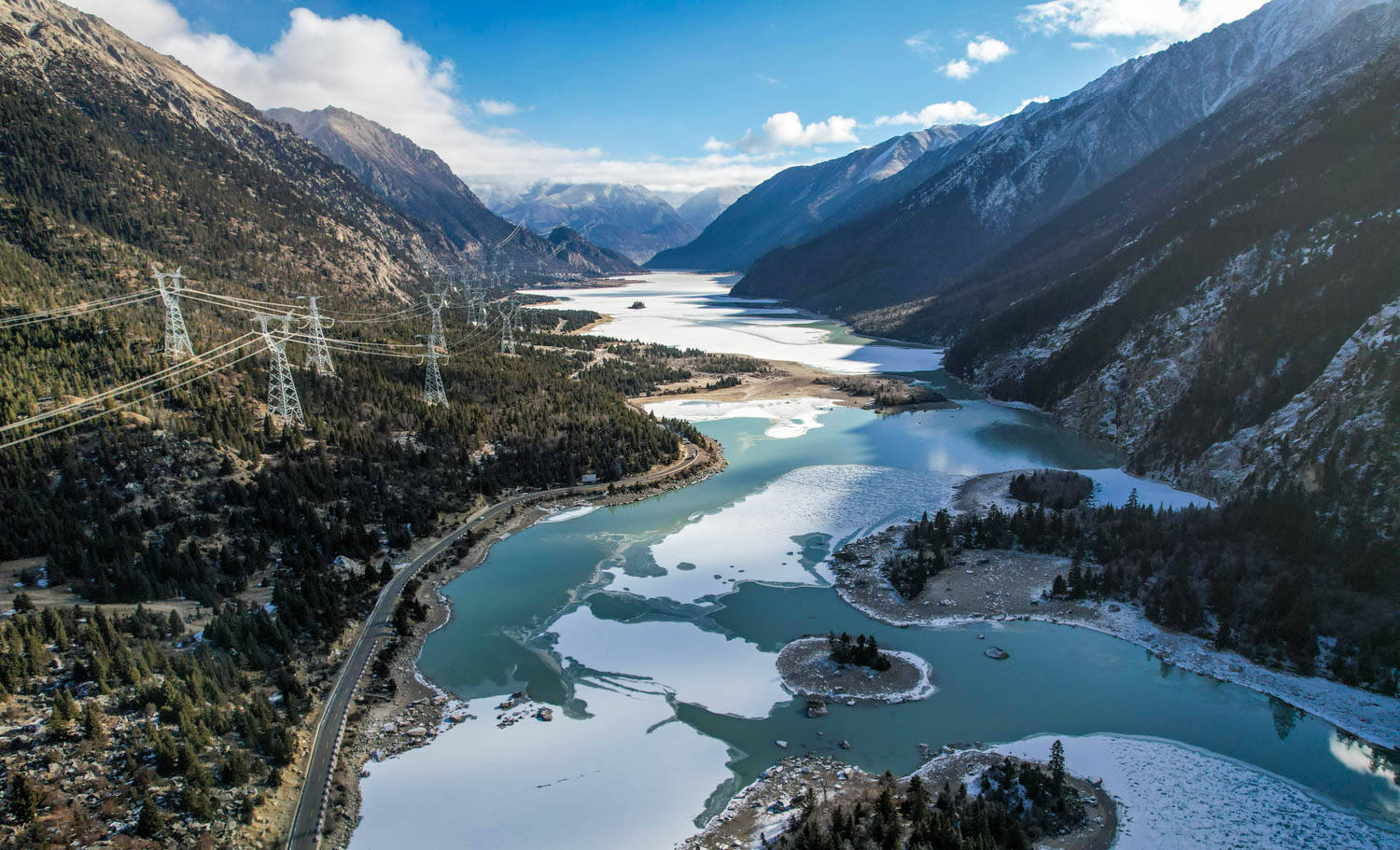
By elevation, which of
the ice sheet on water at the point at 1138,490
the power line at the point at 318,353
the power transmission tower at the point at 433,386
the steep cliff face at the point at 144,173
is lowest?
the ice sheet on water at the point at 1138,490

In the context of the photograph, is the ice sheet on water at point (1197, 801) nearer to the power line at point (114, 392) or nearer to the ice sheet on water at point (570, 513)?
the ice sheet on water at point (570, 513)

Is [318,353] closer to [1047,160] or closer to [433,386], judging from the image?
[433,386]

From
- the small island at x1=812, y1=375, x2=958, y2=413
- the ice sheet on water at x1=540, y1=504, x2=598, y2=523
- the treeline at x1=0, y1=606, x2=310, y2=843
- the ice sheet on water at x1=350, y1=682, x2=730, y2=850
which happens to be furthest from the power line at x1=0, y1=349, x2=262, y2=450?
the small island at x1=812, y1=375, x2=958, y2=413

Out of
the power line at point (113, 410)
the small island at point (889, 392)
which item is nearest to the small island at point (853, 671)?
the power line at point (113, 410)

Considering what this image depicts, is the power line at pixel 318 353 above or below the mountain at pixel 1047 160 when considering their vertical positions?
below

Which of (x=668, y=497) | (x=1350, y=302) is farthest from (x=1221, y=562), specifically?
(x=668, y=497)

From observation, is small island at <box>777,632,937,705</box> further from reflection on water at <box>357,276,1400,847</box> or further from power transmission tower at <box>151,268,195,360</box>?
power transmission tower at <box>151,268,195,360</box>
